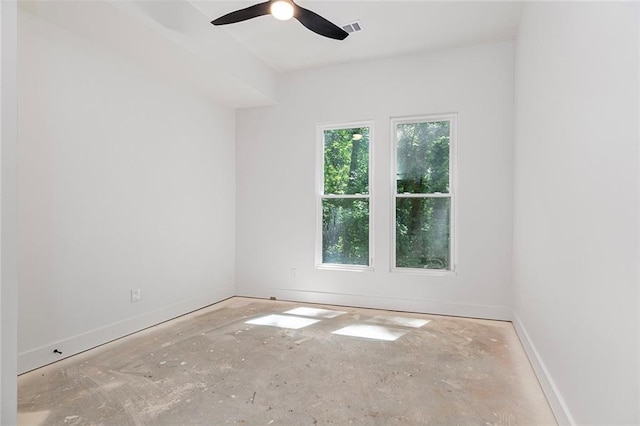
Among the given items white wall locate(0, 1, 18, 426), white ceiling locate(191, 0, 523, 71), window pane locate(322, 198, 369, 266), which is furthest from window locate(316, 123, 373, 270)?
white wall locate(0, 1, 18, 426)

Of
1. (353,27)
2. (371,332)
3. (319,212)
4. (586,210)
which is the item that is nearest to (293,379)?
(371,332)

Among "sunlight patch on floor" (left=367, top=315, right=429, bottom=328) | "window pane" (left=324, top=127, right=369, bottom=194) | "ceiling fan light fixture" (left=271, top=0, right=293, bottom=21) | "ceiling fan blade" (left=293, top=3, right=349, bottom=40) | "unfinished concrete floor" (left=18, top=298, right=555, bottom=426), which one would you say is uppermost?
"ceiling fan blade" (left=293, top=3, right=349, bottom=40)

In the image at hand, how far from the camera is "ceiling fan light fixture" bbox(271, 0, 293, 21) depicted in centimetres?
246

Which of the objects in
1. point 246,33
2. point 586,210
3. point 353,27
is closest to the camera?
point 586,210

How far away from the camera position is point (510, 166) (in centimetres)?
385

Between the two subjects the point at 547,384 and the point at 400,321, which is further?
the point at 400,321

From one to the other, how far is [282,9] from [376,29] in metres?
1.46

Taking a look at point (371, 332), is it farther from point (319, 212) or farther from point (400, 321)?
point (319, 212)

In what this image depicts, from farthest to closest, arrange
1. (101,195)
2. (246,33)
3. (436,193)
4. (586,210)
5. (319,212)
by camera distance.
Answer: (319,212)
(436,193)
(246,33)
(101,195)
(586,210)

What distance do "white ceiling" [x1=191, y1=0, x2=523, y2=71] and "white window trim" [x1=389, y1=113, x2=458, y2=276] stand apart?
78cm

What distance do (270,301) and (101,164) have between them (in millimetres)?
2592

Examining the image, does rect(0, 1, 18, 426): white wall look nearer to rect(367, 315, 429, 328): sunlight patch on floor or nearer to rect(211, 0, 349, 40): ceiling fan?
rect(211, 0, 349, 40): ceiling fan

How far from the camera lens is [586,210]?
158 centimetres

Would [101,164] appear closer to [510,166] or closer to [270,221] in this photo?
[270,221]
